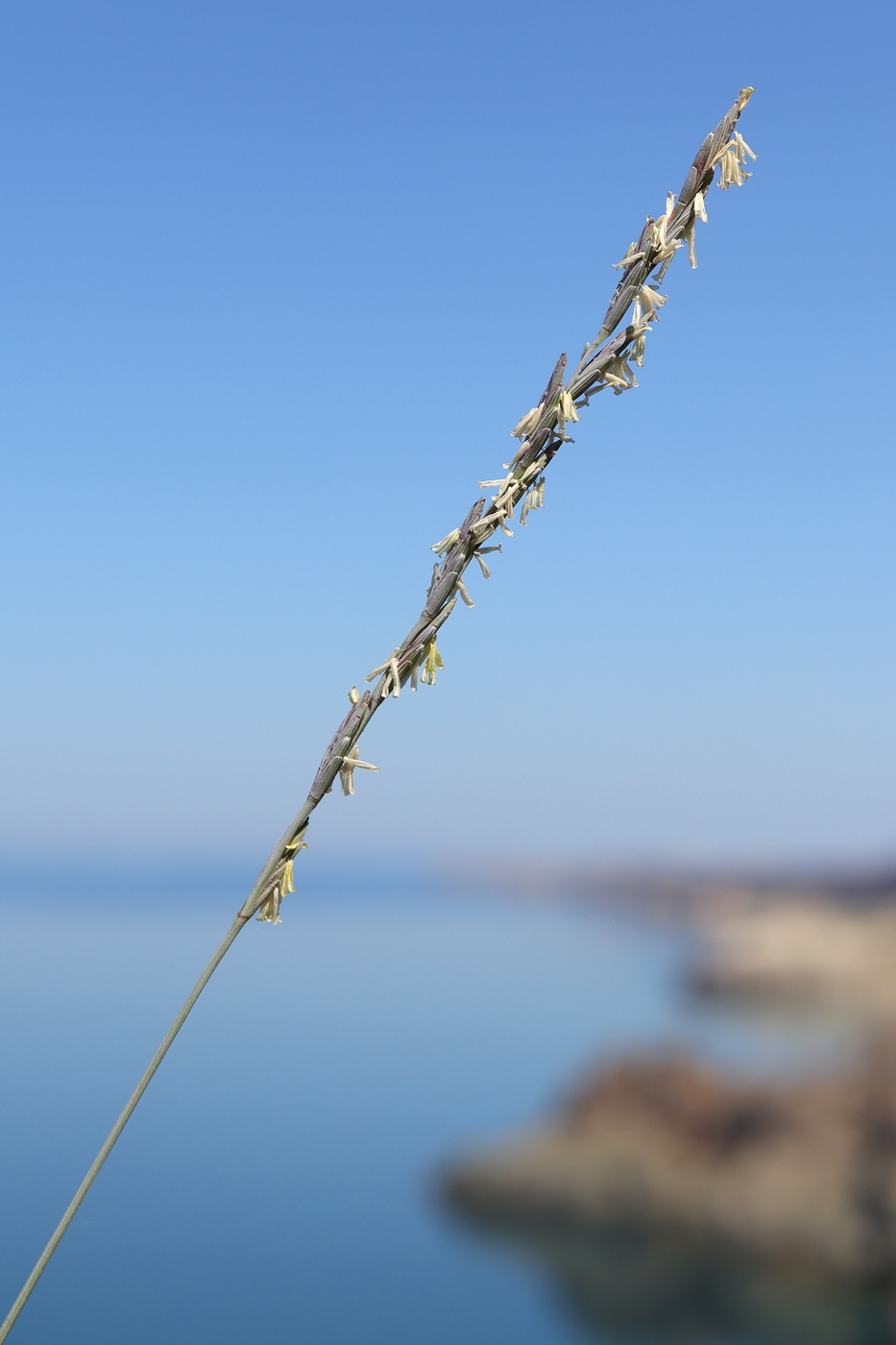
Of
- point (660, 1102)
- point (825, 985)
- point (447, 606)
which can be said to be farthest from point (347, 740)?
point (825, 985)

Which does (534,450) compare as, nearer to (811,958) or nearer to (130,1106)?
(130,1106)

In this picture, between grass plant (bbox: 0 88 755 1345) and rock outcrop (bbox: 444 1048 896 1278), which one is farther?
rock outcrop (bbox: 444 1048 896 1278)

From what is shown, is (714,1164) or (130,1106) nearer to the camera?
(130,1106)

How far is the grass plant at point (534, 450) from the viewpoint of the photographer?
0.40 meters

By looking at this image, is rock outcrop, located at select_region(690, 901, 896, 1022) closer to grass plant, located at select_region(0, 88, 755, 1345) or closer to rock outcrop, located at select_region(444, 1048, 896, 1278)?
rock outcrop, located at select_region(444, 1048, 896, 1278)

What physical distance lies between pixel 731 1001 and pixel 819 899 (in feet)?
0.98

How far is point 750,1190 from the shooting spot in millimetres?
1999

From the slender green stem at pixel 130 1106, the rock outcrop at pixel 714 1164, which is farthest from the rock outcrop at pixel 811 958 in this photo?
the slender green stem at pixel 130 1106

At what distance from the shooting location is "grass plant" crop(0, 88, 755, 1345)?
1.32ft

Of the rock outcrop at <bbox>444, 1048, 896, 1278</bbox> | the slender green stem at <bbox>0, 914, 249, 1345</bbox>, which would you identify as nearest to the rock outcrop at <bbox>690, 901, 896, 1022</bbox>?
the rock outcrop at <bbox>444, 1048, 896, 1278</bbox>

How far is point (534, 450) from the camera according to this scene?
0.41 meters

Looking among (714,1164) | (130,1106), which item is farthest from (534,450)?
(714,1164)

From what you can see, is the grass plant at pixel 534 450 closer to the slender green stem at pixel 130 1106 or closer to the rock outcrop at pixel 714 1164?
the slender green stem at pixel 130 1106

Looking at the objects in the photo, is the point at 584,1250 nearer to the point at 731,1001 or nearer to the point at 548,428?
the point at 731,1001
